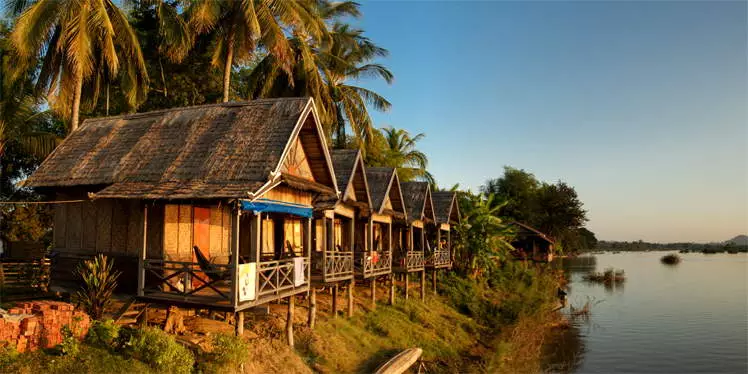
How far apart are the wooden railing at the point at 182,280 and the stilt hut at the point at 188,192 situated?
0.12 feet

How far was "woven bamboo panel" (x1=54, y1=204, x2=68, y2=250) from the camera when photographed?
14125 mm

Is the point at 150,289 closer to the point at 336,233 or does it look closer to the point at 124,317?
the point at 124,317

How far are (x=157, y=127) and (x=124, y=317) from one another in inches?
208

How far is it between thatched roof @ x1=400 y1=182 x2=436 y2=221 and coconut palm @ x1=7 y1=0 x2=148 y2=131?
43.3 feet

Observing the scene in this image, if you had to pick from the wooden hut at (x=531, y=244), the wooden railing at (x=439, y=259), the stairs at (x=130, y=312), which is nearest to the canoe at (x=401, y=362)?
the stairs at (x=130, y=312)

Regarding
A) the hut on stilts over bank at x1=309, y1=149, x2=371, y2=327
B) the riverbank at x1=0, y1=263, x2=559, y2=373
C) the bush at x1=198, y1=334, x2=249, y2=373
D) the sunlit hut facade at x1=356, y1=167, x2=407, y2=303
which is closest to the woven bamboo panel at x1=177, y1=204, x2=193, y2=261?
the riverbank at x1=0, y1=263, x2=559, y2=373

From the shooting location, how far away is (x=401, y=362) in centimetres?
1591

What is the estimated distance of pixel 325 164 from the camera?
51.3 feet

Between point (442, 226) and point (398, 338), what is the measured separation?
11.5 m

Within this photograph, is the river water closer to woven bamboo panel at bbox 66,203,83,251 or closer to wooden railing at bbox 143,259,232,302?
wooden railing at bbox 143,259,232,302

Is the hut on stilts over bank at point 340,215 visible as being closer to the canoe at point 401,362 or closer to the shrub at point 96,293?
the canoe at point 401,362

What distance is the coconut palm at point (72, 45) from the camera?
17.4 m

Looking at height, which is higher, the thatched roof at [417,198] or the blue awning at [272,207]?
the thatched roof at [417,198]

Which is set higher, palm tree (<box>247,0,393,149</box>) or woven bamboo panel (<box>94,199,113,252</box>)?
palm tree (<box>247,0,393,149</box>)
